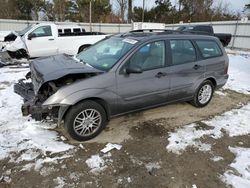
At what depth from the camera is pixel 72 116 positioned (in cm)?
354

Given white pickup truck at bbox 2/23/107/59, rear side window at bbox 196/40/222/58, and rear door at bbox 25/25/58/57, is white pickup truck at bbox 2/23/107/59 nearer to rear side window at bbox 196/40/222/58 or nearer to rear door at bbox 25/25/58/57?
rear door at bbox 25/25/58/57

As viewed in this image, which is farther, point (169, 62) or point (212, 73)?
point (212, 73)

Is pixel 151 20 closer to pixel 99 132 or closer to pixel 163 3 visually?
pixel 163 3

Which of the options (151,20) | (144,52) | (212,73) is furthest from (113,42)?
(151,20)

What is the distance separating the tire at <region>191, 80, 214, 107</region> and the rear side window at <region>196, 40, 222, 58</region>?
609 mm

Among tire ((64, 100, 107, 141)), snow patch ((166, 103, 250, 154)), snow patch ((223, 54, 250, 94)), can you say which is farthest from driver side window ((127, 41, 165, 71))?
snow patch ((223, 54, 250, 94))

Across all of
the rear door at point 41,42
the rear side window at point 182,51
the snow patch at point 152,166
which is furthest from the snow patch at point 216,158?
the rear door at point 41,42

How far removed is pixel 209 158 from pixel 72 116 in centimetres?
218

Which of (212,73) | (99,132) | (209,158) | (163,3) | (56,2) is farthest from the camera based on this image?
(163,3)

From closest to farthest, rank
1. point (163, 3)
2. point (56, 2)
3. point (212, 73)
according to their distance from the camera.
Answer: point (212, 73) → point (56, 2) → point (163, 3)

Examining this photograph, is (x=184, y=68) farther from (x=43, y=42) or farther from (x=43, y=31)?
(x=43, y=31)

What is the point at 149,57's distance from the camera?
13.6 ft

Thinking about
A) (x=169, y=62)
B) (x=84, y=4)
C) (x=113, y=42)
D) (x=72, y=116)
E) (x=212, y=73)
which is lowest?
(x=72, y=116)

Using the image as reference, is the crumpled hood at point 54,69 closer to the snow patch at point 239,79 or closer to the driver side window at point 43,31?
the snow patch at point 239,79
